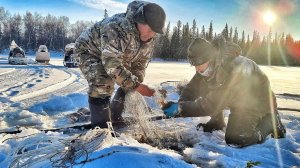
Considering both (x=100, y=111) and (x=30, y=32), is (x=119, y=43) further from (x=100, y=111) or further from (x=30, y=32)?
(x=30, y=32)

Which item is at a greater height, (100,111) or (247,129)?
(100,111)

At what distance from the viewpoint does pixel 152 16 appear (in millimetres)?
3928

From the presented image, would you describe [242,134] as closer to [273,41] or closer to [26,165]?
[26,165]

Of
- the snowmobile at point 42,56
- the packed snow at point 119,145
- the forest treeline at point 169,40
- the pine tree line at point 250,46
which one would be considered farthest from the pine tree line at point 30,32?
the packed snow at point 119,145

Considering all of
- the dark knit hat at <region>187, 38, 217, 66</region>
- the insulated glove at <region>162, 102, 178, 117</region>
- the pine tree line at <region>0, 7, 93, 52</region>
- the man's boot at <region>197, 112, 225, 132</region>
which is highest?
the pine tree line at <region>0, 7, 93, 52</region>

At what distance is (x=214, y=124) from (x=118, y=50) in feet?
6.63

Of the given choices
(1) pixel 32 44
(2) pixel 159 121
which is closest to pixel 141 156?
(2) pixel 159 121

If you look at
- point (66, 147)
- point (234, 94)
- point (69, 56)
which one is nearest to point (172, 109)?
point (234, 94)

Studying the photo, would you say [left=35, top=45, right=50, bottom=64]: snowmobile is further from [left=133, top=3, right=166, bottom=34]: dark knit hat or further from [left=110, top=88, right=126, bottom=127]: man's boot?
[left=133, top=3, right=166, bottom=34]: dark knit hat

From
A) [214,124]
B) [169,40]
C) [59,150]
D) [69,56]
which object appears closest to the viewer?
[59,150]

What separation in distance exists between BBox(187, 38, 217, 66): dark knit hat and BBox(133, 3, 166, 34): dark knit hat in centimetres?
53

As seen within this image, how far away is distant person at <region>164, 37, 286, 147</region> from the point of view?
4324mm

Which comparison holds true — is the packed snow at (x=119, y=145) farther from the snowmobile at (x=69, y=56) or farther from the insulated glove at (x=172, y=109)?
the snowmobile at (x=69, y=56)

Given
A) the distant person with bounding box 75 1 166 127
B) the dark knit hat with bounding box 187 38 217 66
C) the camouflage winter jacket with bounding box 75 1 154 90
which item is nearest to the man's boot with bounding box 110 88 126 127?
the distant person with bounding box 75 1 166 127
